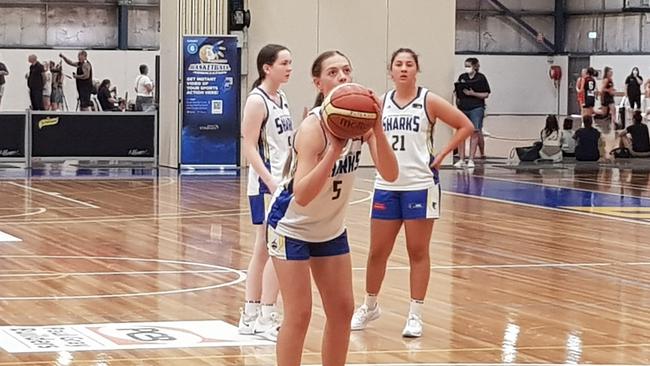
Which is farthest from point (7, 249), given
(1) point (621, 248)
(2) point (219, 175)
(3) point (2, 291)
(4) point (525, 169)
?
(4) point (525, 169)

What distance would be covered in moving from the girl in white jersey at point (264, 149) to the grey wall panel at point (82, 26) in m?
34.9

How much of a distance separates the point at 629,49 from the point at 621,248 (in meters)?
31.9

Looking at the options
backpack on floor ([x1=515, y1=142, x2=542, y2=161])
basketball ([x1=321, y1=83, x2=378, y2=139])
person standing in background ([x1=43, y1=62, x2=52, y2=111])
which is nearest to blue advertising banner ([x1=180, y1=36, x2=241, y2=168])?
backpack on floor ([x1=515, y1=142, x2=542, y2=161])

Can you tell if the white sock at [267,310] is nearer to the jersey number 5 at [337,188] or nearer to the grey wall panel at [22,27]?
the jersey number 5 at [337,188]

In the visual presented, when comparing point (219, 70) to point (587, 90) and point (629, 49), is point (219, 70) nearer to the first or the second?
point (587, 90)

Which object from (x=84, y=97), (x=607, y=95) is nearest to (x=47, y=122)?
(x=84, y=97)

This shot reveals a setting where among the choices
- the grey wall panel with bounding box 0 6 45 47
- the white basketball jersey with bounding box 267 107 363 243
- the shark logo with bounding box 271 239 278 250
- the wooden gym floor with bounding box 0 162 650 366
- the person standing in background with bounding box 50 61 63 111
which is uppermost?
the grey wall panel with bounding box 0 6 45 47

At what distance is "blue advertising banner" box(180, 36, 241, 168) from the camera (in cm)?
2409

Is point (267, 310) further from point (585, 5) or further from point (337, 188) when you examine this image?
point (585, 5)

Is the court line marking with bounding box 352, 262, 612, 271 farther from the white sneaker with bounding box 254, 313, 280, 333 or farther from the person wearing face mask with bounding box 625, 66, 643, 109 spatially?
the person wearing face mask with bounding box 625, 66, 643, 109

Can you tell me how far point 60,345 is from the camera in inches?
324

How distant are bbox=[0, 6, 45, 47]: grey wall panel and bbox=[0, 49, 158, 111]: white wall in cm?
64

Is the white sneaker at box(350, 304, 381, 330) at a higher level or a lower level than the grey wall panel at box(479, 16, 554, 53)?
lower

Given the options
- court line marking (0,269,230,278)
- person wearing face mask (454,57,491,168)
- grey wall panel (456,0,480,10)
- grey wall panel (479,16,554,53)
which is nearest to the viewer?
court line marking (0,269,230,278)
